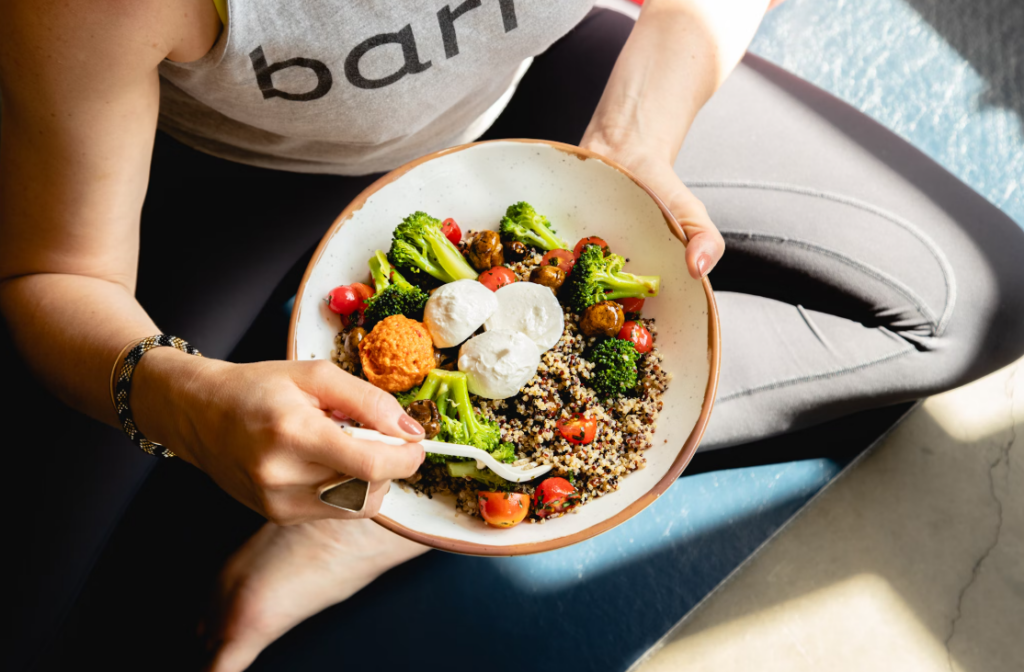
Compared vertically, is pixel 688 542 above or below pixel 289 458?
below

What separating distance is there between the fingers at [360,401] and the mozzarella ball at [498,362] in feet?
0.79

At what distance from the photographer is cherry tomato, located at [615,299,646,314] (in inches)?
41.8

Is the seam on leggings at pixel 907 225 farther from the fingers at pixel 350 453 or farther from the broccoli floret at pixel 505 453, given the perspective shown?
the fingers at pixel 350 453

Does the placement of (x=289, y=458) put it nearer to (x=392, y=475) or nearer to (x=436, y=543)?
(x=392, y=475)

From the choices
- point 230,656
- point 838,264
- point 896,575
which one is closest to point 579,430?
point 838,264

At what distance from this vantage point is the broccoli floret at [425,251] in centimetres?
102

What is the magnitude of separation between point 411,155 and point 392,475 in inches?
30.4

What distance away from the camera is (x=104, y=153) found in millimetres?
899

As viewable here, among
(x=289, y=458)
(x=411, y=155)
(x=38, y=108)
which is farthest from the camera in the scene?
(x=411, y=155)

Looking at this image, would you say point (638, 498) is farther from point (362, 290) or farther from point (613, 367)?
point (362, 290)

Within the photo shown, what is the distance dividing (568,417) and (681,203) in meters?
0.38

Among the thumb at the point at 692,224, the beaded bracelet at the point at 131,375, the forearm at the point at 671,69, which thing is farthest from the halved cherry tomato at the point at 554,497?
the forearm at the point at 671,69

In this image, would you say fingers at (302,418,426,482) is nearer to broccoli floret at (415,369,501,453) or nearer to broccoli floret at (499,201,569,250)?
broccoli floret at (415,369,501,453)

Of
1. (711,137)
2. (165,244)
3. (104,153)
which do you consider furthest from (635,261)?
(165,244)
